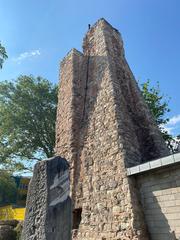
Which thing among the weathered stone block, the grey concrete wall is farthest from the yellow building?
the weathered stone block

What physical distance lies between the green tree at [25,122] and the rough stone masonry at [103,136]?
277 inches

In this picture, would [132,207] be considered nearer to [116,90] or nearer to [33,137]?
[116,90]

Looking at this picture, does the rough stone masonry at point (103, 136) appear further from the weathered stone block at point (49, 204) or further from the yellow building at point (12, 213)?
the yellow building at point (12, 213)

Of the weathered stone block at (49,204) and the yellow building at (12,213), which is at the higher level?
the yellow building at (12,213)

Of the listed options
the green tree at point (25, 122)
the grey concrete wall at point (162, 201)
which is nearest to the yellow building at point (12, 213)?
the green tree at point (25, 122)

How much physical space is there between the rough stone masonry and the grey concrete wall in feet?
0.68

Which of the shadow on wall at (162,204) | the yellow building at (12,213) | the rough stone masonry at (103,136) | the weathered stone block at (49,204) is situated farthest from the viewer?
the yellow building at (12,213)

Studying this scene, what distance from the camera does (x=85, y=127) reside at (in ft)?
25.0

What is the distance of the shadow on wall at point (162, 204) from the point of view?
15.2 ft

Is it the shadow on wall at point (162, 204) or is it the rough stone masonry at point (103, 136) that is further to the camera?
the rough stone masonry at point (103, 136)

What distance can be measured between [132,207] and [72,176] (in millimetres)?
2489

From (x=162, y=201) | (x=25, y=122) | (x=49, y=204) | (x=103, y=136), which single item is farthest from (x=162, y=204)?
(x=25, y=122)

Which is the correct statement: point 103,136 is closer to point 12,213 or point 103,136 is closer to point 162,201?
point 162,201

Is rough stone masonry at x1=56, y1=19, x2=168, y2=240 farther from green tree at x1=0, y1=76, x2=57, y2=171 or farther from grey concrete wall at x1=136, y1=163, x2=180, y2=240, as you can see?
green tree at x1=0, y1=76, x2=57, y2=171
